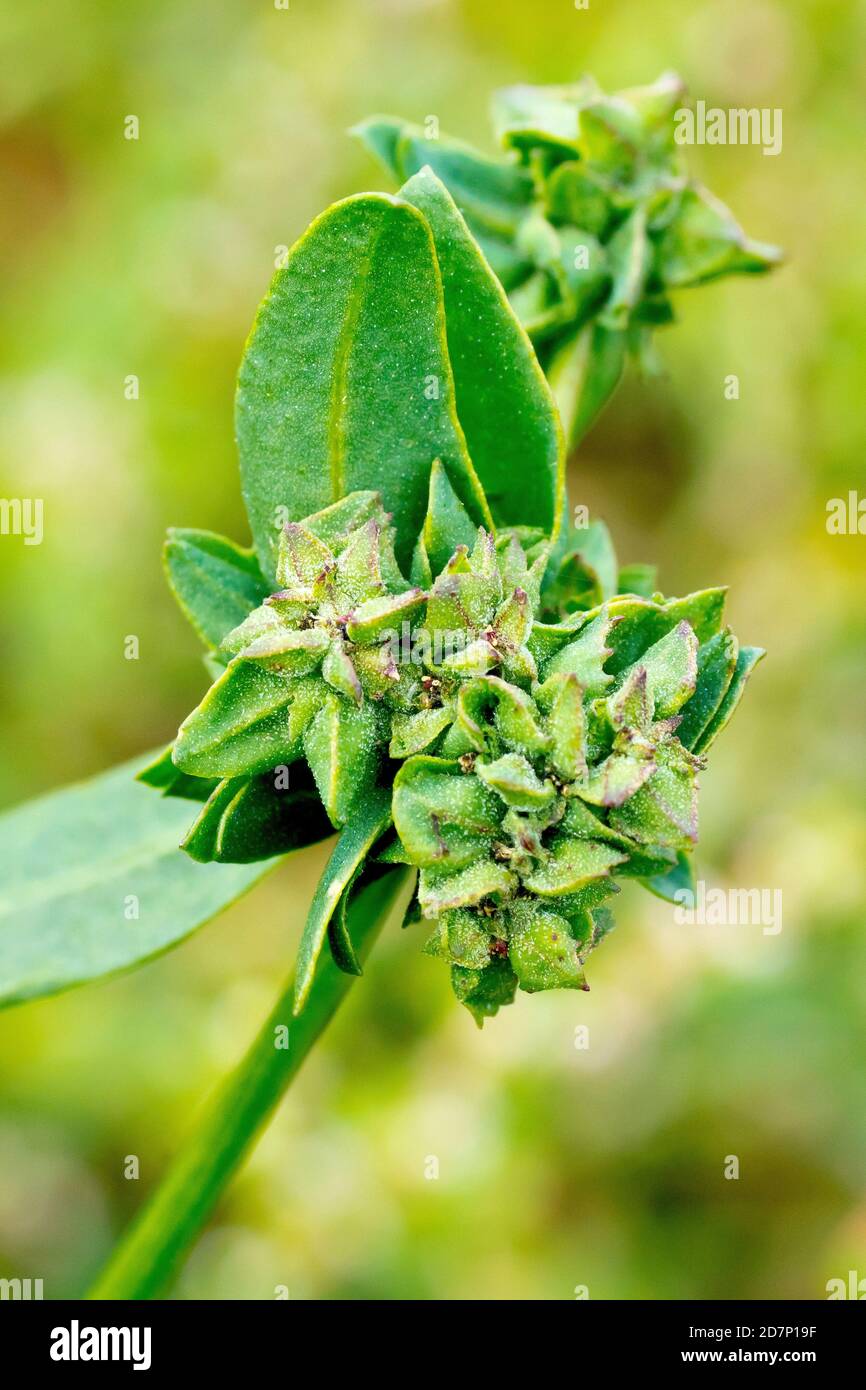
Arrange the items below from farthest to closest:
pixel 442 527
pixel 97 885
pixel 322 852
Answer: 1. pixel 322 852
2. pixel 97 885
3. pixel 442 527

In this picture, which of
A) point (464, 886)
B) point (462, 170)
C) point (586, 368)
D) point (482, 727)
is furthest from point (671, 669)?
point (462, 170)

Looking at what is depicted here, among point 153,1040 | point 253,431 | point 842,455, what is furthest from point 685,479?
point 253,431

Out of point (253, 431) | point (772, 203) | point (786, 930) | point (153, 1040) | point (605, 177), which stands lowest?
point (153, 1040)

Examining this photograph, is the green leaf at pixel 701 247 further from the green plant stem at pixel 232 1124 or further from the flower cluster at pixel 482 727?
the green plant stem at pixel 232 1124

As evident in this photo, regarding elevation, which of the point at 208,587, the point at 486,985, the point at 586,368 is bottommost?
the point at 486,985

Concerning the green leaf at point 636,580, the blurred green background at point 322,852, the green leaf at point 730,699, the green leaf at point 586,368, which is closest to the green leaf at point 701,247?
the green leaf at point 586,368

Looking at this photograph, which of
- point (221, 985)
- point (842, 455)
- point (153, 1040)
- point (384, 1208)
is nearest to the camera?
point (384, 1208)

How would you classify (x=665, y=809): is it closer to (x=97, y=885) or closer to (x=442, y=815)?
(x=442, y=815)

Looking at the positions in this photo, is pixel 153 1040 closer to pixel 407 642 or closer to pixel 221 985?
pixel 221 985
